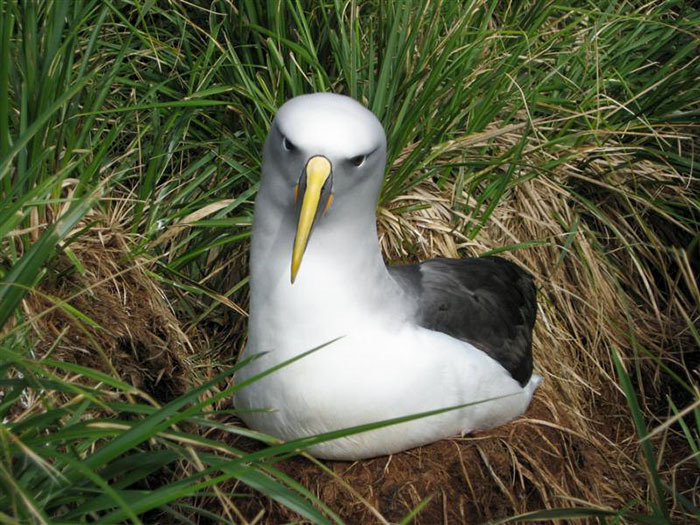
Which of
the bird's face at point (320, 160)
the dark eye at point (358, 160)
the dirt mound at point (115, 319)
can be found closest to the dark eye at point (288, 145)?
the bird's face at point (320, 160)

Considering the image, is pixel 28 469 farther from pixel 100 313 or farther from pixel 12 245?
pixel 100 313

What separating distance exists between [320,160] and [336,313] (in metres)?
0.50

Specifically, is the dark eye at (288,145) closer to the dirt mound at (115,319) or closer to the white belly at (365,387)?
the white belly at (365,387)

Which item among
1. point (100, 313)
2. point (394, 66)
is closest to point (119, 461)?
point (100, 313)

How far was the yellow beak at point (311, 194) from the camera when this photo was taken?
253 cm

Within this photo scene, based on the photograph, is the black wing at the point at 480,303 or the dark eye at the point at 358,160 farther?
the black wing at the point at 480,303

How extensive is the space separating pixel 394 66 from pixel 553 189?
2.81 feet

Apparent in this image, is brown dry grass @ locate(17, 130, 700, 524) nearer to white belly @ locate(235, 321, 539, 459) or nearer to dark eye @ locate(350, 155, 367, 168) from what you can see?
white belly @ locate(235, 321, 539, 459)

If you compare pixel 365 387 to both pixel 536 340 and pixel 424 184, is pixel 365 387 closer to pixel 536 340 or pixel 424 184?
pixel 536 340

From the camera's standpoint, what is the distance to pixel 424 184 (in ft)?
13.4

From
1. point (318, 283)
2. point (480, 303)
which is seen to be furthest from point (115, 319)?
point (480, 303)

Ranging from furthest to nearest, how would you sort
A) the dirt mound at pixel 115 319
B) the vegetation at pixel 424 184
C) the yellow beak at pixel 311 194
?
the vegetation at pixel 424 184
the dirt mound at pixel 115 319
the yellow beak at pixel 311 194

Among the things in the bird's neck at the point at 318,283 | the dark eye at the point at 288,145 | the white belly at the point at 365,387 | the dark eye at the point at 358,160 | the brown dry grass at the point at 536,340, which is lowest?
the brown dry grass at the point at 536,340

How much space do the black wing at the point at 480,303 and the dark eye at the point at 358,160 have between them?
580 mm
